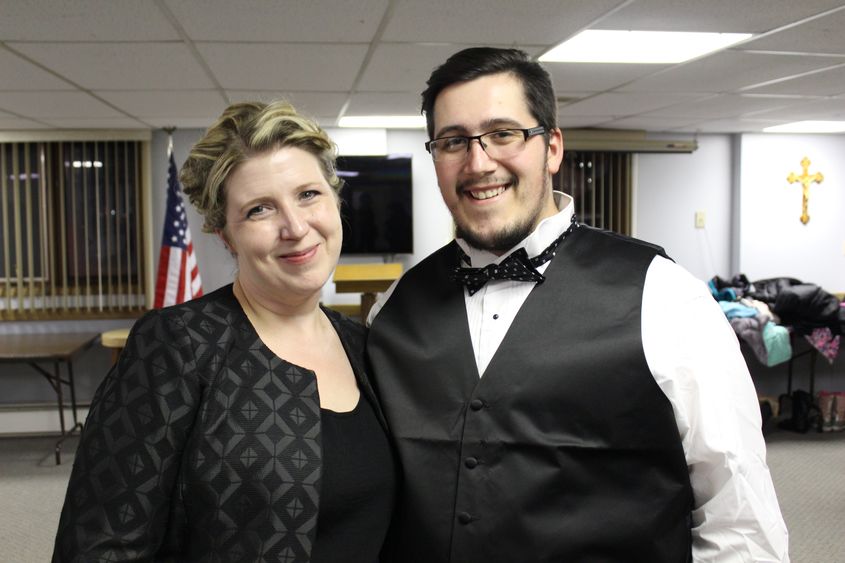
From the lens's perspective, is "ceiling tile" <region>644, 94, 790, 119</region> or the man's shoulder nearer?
the man's shoulder

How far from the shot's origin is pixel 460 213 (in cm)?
136

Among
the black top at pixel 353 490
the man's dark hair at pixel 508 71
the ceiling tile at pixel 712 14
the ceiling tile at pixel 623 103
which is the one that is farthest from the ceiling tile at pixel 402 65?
the black top at pixel 353 490

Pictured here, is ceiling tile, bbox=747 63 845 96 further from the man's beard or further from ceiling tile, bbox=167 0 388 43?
the man's beard

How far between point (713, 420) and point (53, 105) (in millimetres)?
4297

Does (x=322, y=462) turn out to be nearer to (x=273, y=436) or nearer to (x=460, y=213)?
(x=273, y=436)

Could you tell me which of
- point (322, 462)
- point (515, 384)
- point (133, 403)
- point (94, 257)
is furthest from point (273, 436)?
point (94, 257)

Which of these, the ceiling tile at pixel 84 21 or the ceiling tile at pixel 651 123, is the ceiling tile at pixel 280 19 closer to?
the ceiling tile at pixel 84 21

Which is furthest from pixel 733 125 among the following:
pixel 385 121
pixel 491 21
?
pixel 491 21

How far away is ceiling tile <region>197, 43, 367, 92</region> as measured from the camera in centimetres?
306

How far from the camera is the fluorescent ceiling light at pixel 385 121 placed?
5148 mm

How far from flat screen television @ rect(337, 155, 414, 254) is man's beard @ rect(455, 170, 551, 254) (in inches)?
171

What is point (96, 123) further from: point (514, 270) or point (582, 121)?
point (514, 270)

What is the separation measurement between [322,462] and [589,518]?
47 cm

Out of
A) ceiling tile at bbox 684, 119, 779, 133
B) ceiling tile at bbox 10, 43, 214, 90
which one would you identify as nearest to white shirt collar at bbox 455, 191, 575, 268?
ceiling tile at bbox 10, 43, 214, 90
